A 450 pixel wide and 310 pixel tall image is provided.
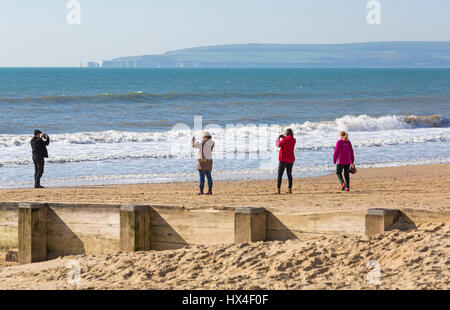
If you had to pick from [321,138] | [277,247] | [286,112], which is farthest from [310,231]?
[286,112]

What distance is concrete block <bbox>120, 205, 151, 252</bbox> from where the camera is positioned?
7812 millimetres

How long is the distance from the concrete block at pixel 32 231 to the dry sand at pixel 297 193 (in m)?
3.38

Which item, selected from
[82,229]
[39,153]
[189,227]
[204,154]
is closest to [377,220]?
[189,227]

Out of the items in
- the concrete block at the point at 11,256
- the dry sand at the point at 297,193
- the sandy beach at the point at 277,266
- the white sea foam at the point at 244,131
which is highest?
the white sea foam at the point at 244,131

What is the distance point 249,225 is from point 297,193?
22.0ft

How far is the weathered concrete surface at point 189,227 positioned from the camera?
25.2 ft

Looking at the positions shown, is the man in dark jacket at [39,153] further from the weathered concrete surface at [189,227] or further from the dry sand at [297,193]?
the weathered concrete surface at [189,227]

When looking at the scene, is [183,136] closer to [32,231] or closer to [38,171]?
[38,171]

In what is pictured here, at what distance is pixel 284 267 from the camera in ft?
21.8

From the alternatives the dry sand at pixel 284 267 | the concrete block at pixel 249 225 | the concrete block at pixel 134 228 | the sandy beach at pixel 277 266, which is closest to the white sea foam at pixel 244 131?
the concrete block at pixel 134 228

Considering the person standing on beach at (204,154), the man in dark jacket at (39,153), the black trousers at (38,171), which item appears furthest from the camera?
the man in dark jacket at (39,153)

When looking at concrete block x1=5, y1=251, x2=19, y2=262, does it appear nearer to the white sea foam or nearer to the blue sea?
the blue sea

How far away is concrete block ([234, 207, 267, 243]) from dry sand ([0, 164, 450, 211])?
8.66ft

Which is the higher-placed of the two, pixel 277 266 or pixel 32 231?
pixel 32 231
